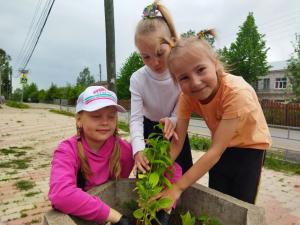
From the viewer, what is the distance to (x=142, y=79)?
2.23m

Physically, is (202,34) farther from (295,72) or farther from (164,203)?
(295,72)

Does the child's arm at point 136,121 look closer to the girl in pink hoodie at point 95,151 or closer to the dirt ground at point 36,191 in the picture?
the girl in pink hoodie at point 95,151

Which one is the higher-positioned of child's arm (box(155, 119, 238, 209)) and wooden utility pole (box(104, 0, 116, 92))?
wooden utility pole (box(104, 0, 116, 92))

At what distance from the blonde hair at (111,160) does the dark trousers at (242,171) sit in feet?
1.98

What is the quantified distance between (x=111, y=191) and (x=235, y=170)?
28.0 inches

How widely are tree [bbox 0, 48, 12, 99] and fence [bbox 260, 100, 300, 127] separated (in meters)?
49.1

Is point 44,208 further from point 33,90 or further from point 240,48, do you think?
point 33,90

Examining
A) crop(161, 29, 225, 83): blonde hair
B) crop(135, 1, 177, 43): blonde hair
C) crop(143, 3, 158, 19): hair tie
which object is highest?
crop(143, 3, 158, 19): hair tie

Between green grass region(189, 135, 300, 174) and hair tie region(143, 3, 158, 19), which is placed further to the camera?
green grass region(189, 135, 300, 174)

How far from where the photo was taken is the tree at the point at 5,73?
5731cm

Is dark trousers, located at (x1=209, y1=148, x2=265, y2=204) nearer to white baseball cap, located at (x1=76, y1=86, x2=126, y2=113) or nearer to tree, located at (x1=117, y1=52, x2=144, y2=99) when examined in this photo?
white baseball cap, located at (x1=76, y1=86, x2=126, y2=113)

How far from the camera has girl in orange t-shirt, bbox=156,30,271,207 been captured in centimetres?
158

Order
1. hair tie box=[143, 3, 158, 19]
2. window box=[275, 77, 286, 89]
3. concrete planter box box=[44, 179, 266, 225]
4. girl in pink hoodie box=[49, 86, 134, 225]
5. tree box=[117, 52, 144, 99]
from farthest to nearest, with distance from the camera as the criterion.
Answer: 1. window box=[275, 77, 286, 89]
2. tree box=[117, 52, 144, 99]
3. hair tie box=[143, 3, 158, 19]
4. girl in pink hoodie box=[49, 86, 134, 225]
5. concrete planter box box=[44, 179, 266, 225]

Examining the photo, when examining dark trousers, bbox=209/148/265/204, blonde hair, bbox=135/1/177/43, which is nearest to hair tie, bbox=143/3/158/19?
blonde hair, bbox=135/1/177/43
